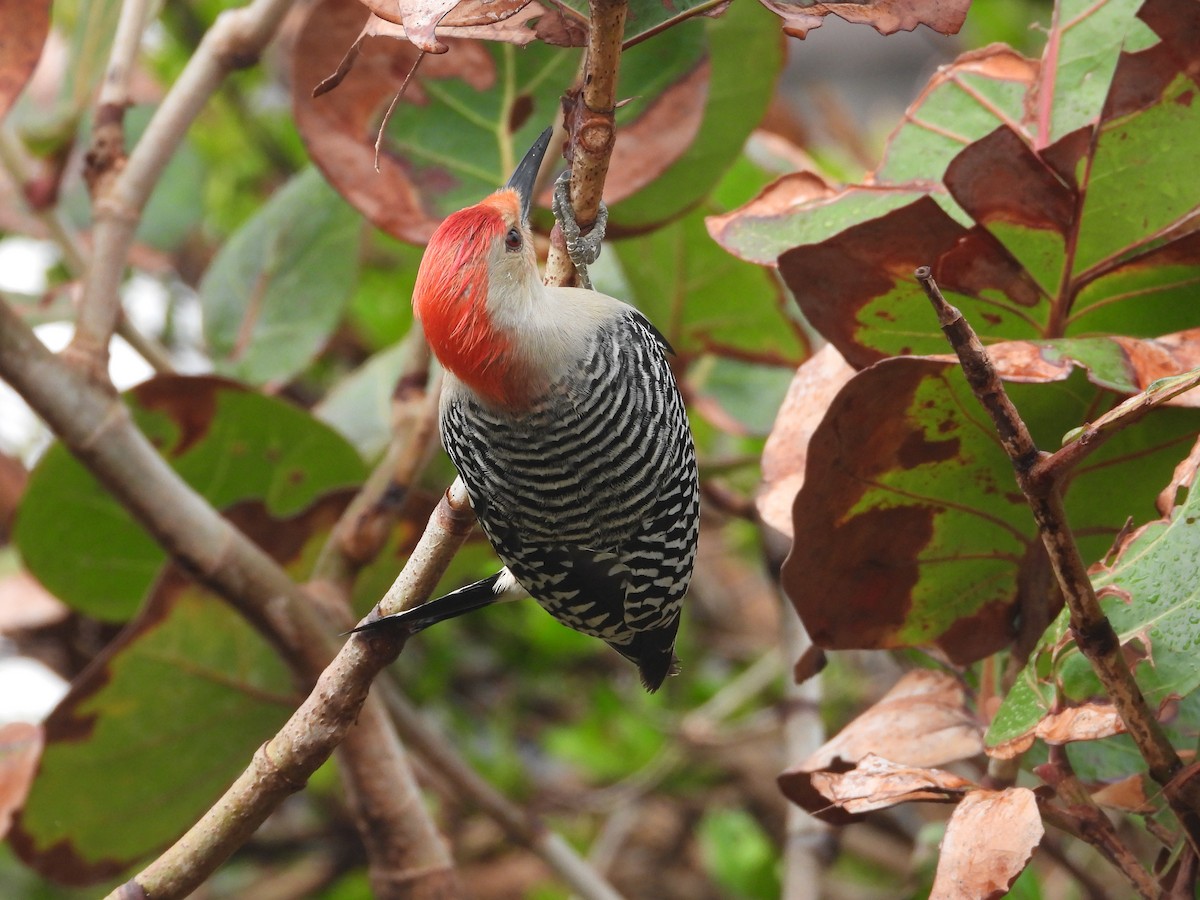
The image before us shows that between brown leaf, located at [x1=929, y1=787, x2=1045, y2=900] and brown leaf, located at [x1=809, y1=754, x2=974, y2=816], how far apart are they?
47mm

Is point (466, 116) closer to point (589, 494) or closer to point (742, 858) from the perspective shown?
point (589, 494)

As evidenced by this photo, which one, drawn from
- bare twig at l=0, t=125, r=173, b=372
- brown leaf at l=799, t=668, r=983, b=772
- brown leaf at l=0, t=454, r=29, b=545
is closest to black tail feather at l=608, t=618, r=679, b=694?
brown leaf at l=799, t=668, r=983, b=772

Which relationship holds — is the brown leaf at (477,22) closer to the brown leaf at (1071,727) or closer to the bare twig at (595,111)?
the bare twig at (595,111)

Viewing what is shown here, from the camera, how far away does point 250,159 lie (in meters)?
3.49

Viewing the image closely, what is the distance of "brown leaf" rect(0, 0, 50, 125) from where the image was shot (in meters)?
1.68

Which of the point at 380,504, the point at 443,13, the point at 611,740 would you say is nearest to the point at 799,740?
the point at 611,740

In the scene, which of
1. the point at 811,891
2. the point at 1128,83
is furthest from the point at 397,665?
the point at 1128,83

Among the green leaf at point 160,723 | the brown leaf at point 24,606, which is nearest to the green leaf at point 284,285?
the green leaf at point 160,723

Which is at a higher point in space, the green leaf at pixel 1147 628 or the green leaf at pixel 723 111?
the green leaf at pixel 723 111

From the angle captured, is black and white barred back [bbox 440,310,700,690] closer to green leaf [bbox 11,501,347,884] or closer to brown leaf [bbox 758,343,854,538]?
brown leaf [bbox 758,343,854,538]

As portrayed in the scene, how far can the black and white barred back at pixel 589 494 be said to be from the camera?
1.56m

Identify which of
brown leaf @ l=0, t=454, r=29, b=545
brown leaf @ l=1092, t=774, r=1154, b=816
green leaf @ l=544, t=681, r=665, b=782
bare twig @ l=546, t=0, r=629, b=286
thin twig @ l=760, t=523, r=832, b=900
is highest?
bare twig @ l=546, t=0, r=629, b=286

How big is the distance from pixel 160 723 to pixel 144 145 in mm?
807

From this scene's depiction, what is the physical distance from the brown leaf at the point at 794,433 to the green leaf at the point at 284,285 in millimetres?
1054
